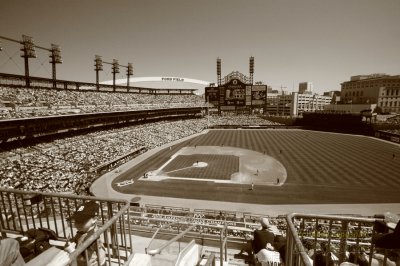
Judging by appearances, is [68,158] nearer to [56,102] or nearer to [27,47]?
[56,102]

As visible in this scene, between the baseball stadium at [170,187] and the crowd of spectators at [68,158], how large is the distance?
0.15 metres

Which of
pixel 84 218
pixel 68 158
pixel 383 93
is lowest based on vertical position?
pixel 68 158

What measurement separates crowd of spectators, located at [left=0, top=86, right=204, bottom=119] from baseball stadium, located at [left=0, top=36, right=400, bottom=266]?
0.21 metres

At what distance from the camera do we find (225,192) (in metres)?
22.5

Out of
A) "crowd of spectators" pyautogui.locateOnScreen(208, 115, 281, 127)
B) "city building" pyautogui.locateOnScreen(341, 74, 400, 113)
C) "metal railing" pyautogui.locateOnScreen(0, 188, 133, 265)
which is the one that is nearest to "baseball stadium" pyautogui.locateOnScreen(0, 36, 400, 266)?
"metal railing" pyautogui.locateOnScreen(0, 188, 133, 265)

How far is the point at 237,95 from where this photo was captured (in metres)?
75.7

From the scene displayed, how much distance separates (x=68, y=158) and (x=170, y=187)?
541 inches

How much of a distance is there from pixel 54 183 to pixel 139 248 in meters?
18.0

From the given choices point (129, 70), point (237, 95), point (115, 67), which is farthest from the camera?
point (237, 95)

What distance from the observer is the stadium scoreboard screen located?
75.0 meters

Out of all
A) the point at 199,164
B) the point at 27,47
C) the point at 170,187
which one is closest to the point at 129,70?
the point at 27,47

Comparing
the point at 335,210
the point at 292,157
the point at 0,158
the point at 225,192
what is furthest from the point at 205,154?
the point at 0,158

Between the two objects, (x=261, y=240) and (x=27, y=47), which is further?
(x=27, y=47)

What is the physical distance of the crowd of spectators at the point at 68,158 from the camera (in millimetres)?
20156
